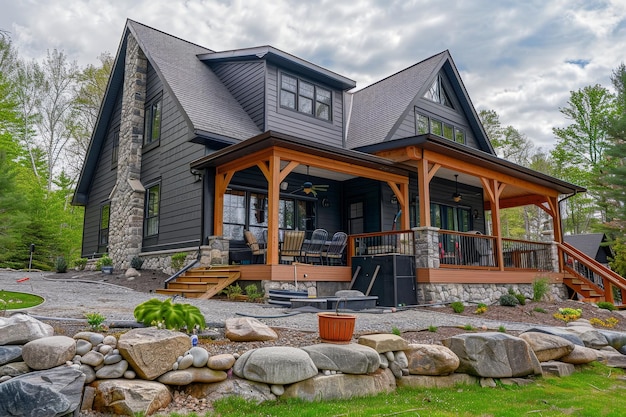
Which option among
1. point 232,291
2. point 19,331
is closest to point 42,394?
point 19,331

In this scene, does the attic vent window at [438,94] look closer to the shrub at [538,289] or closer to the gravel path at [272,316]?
the shrub at [538,289]

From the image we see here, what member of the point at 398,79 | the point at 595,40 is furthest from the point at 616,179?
the point at 398,79

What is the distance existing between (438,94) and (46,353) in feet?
51.3

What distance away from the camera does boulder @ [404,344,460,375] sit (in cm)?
457

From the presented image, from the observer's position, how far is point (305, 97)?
1395 cm

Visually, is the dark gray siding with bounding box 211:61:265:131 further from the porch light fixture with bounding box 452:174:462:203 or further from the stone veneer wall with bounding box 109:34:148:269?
the porch light fixture with bounding box 452:174:462:203

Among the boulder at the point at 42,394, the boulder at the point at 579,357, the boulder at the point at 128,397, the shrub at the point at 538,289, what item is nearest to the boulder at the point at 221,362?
the boulder at the point at 128,397

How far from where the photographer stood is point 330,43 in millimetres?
19188

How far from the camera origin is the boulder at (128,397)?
3.29m

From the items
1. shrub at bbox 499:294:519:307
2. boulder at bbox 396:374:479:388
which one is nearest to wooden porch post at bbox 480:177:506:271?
shrub at bbox 499:294:519:307

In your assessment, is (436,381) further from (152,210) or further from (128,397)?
(152,210)

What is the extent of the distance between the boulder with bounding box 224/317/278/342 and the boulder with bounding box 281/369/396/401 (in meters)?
0.91

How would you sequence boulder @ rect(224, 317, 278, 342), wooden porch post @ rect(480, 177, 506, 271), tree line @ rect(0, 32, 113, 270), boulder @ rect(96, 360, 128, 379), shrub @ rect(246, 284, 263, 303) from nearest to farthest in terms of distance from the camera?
boulder @ rect(96, 360, 128, 379)
boulder @ rect(224, 317, 278, 342)
shrub @ rect(246, 284, 263, 303)
wooden porch post @ rect(480, 177, 506, 271)
tree line @ rect(0, 32, 113, 270)

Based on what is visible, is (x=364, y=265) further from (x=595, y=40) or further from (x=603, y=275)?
(x=595, y=40)
